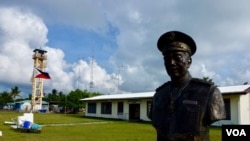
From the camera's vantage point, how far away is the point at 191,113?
2963 millimetres

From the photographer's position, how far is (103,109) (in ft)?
139

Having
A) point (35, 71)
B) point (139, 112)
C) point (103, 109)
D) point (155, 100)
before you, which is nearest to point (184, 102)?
point (155, 100)

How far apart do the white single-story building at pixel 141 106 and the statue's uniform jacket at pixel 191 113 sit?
2274 cm

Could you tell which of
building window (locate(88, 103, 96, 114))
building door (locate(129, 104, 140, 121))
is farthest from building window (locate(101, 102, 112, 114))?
building door (locate(129, 104, 140, 121))

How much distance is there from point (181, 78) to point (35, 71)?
55.5m

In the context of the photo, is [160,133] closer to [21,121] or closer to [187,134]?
[187,134]

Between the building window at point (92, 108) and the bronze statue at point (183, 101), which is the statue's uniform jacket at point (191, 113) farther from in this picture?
the building window at point (92, 108)

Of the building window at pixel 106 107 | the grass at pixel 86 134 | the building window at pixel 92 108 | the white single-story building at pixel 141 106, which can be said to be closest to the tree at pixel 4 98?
the white single-story building at pixel 141 106

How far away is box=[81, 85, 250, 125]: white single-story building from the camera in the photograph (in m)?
25.1

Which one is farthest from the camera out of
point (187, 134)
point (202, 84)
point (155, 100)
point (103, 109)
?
point (103, 109)

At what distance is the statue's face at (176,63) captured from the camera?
3.04m

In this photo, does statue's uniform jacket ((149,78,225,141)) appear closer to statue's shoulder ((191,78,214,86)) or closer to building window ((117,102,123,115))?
statue's shoulder ((191,78,214,86))

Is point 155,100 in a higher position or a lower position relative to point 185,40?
lower

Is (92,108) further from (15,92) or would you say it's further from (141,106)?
(15,92)
